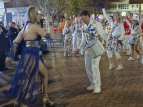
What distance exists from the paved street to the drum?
90 centimetres

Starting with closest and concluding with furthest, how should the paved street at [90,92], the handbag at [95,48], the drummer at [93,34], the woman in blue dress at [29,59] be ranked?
the woman in blue dress at [29,59] → the paved street at [90,92] → the handbag at [95,48] → the drummer at [93,34]

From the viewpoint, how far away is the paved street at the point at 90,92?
4.36 metres

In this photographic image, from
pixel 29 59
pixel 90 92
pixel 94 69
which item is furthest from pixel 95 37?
pixel 29 59

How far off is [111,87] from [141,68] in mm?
2677

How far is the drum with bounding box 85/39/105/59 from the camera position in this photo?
4633 mm

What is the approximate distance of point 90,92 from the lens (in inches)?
198

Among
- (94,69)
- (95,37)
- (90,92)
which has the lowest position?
(90,92)

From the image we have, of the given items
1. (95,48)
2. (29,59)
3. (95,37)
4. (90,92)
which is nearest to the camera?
(29,59)

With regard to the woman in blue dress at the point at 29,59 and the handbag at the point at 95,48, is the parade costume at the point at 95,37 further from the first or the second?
the woman in blue dress at the point at 29,59

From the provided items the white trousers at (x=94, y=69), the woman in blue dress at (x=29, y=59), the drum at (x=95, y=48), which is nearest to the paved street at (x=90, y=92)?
the white trousers at (x=94, y=69)

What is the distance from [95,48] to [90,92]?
1.07 meters

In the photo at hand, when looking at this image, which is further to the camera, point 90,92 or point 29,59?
point 90,92

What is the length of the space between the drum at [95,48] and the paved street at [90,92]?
2.94 ft

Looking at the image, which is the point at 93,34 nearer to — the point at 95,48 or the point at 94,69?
the point at 95,48
